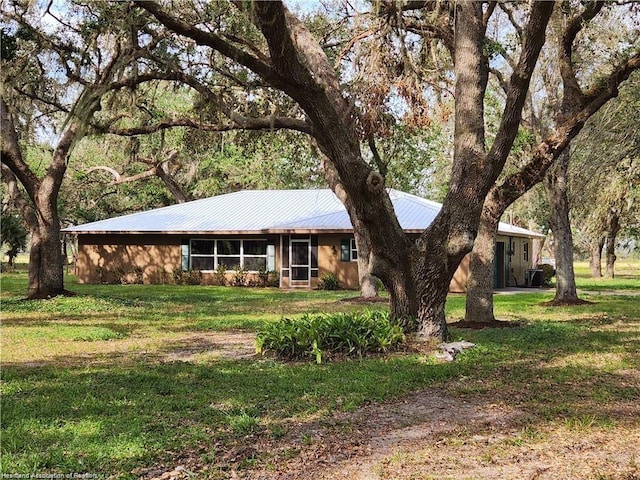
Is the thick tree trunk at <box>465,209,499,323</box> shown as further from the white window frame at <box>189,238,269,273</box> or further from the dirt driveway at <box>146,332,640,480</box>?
the white window frame at <box>189,238,269,273</box>

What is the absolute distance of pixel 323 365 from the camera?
7.74 meters

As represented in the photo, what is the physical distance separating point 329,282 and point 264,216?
4.57 metres

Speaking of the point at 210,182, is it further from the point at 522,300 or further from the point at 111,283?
the point at 522,300

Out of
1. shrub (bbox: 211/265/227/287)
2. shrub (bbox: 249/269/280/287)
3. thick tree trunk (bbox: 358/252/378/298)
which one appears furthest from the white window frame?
thick tree trunk (bbox: 358/252/378/298)

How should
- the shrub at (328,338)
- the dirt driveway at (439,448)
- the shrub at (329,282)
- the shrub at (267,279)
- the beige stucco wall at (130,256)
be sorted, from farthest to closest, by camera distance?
the beige stucco wall at (130,256), the shrub at (267,279), the shrub at (329,282), the shrub at (328,338), the dirt driveway at (439,448)

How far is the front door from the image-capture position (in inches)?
979

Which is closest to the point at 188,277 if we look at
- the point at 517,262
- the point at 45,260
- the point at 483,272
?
the point at 45,260

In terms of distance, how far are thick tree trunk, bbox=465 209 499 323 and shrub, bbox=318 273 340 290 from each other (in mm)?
12424

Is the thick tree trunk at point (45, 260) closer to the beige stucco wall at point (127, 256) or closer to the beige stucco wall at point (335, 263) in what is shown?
the beige stucco wall at point (127, 256)

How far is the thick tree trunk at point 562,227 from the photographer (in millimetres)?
16938

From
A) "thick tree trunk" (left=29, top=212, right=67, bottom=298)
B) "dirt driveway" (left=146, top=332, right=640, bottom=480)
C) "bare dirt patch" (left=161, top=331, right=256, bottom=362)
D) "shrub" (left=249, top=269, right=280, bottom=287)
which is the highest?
"thick tree trunk" (left=29, top=212, right=67, bottom=298)

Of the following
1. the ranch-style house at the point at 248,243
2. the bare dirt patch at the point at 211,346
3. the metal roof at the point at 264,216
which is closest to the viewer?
the bare dirt patch at the point at 211,346

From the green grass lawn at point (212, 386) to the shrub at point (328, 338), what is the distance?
335 millimetres

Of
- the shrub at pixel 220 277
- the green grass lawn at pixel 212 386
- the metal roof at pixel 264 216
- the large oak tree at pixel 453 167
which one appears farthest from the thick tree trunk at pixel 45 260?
the shrub at pixel 220 277
